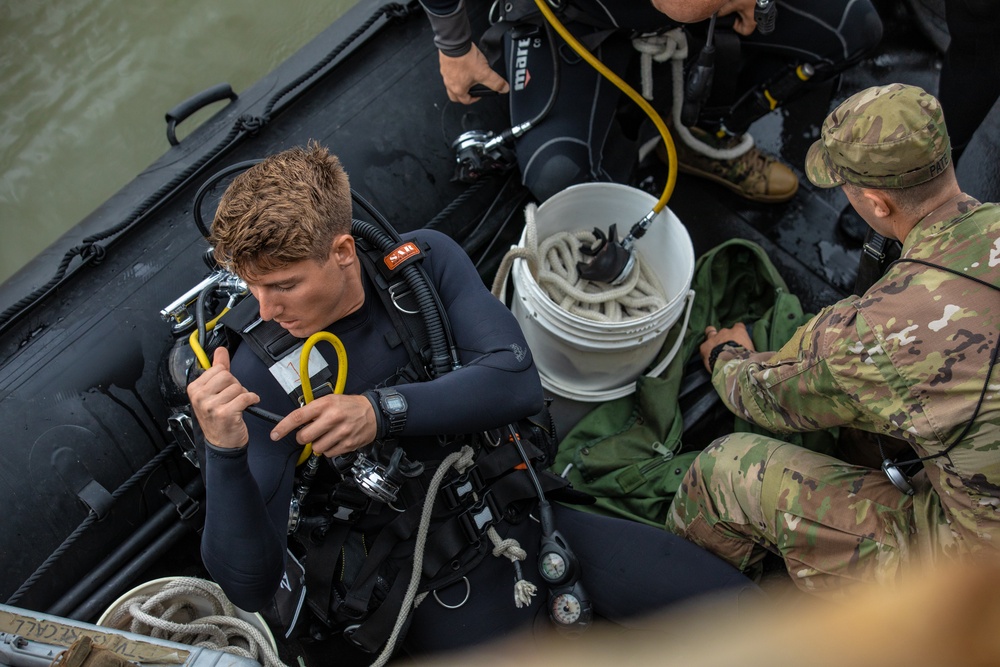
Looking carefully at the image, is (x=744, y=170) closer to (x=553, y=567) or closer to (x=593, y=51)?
(x=593, y=51)

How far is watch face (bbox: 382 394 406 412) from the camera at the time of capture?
1668mm

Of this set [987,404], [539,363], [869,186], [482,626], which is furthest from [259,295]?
[987,404]

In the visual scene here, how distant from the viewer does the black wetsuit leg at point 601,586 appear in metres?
1.95

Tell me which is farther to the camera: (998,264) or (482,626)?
(482,626)

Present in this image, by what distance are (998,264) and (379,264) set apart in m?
1.24

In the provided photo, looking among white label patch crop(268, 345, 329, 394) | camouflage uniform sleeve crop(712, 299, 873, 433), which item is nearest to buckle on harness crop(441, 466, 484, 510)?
white label patch crop(268, 345, 329, 394)

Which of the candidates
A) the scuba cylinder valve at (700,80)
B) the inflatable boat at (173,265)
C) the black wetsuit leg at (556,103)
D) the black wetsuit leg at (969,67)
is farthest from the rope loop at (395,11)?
the black wetsuit leg at (969,67)

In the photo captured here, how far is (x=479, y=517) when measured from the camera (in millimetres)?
1973

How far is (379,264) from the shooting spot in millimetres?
1864

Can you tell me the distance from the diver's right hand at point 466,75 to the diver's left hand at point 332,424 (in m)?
1.27

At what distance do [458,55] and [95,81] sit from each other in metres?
2.24

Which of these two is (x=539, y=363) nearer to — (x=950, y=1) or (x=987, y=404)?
(x=987, y=404)

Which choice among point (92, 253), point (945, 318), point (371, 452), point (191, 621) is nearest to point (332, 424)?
point (371, 452)

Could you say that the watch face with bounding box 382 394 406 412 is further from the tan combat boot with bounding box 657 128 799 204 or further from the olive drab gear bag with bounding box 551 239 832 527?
the tan combat boot with bounding box 657 128 799 204
